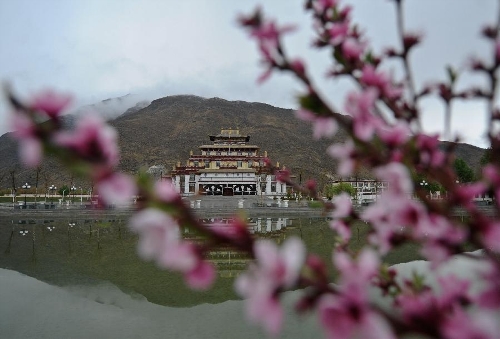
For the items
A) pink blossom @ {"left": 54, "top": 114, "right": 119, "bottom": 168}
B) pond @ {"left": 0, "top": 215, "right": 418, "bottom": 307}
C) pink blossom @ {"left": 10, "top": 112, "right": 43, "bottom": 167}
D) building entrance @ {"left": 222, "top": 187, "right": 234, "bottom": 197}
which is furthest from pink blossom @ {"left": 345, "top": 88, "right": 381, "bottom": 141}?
building entrance @ {"left": 222, "top": 187, "right": 234, "bottom": 197}

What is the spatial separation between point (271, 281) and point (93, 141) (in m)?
0.45

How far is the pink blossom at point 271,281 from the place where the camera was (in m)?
0.79

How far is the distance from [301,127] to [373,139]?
139968 mm

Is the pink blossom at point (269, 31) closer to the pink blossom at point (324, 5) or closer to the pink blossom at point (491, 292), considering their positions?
the pink blossom at point (324, 5)

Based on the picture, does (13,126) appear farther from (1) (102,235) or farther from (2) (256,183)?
(2) (256,183)

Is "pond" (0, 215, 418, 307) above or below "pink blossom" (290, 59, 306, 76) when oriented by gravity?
below

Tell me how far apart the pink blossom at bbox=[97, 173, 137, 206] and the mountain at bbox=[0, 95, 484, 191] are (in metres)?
81.6

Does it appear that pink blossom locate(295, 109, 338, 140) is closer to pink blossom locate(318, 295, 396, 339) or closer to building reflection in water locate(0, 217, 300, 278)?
pink blossom locate(318, 295, 396, 339)

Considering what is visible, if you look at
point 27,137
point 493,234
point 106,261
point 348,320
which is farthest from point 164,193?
point 106,261

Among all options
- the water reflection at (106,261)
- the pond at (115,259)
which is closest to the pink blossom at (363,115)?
the water reflection at (106,261)

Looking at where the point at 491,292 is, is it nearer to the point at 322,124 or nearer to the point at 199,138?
the point at 322,124

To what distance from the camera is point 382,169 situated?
3.72ft

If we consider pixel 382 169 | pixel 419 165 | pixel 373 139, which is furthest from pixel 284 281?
pixel 419 165

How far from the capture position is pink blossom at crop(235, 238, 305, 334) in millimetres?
786
